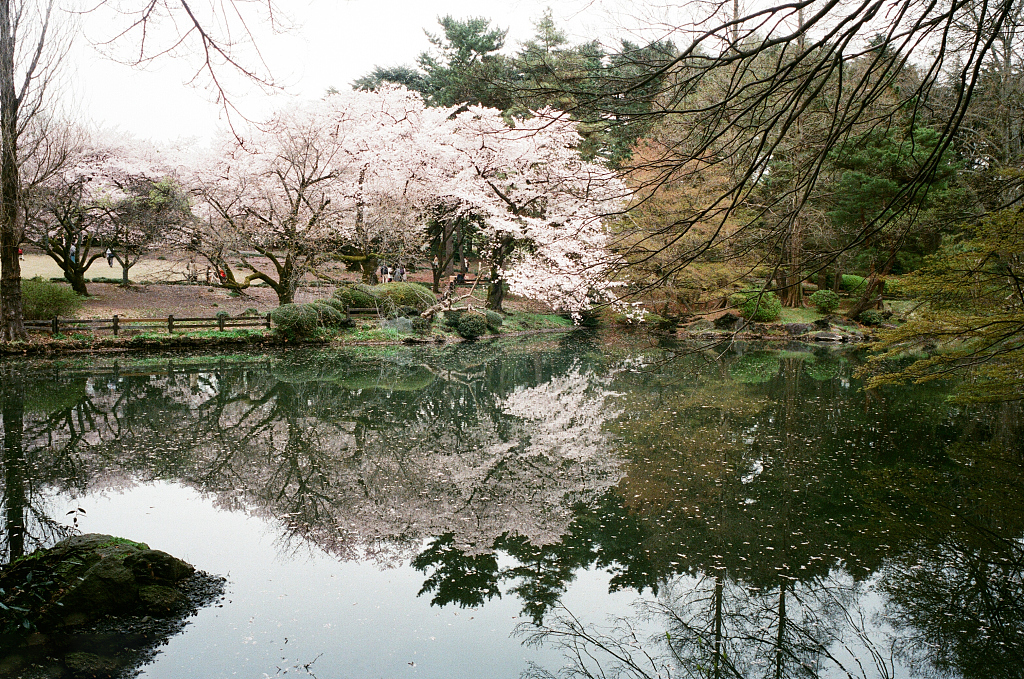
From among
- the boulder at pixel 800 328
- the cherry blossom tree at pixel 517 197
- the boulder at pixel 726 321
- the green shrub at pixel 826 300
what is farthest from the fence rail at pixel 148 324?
the green shrub at pixel 826 300

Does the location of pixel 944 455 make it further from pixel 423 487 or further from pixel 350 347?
pixel 350 347

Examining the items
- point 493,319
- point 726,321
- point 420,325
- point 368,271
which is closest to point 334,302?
point 420,325

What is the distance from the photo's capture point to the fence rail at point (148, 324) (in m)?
15.2

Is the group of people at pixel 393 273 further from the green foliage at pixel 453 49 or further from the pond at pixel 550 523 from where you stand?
the pond at pixel 550 523

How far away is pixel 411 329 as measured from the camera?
20734 mm

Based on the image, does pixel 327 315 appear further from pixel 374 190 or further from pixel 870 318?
pixel 870 318

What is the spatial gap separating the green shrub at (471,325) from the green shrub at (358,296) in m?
2.84

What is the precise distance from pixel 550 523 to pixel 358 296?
1630 cm

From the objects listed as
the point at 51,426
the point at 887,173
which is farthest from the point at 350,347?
the point at 887,173

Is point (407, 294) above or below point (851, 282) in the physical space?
below

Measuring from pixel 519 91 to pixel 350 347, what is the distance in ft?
53.2

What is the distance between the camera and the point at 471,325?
21.1 m

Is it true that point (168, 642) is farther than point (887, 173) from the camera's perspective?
No

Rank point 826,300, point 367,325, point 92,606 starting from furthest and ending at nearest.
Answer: point 826,300
point 367,325
point 92,606
